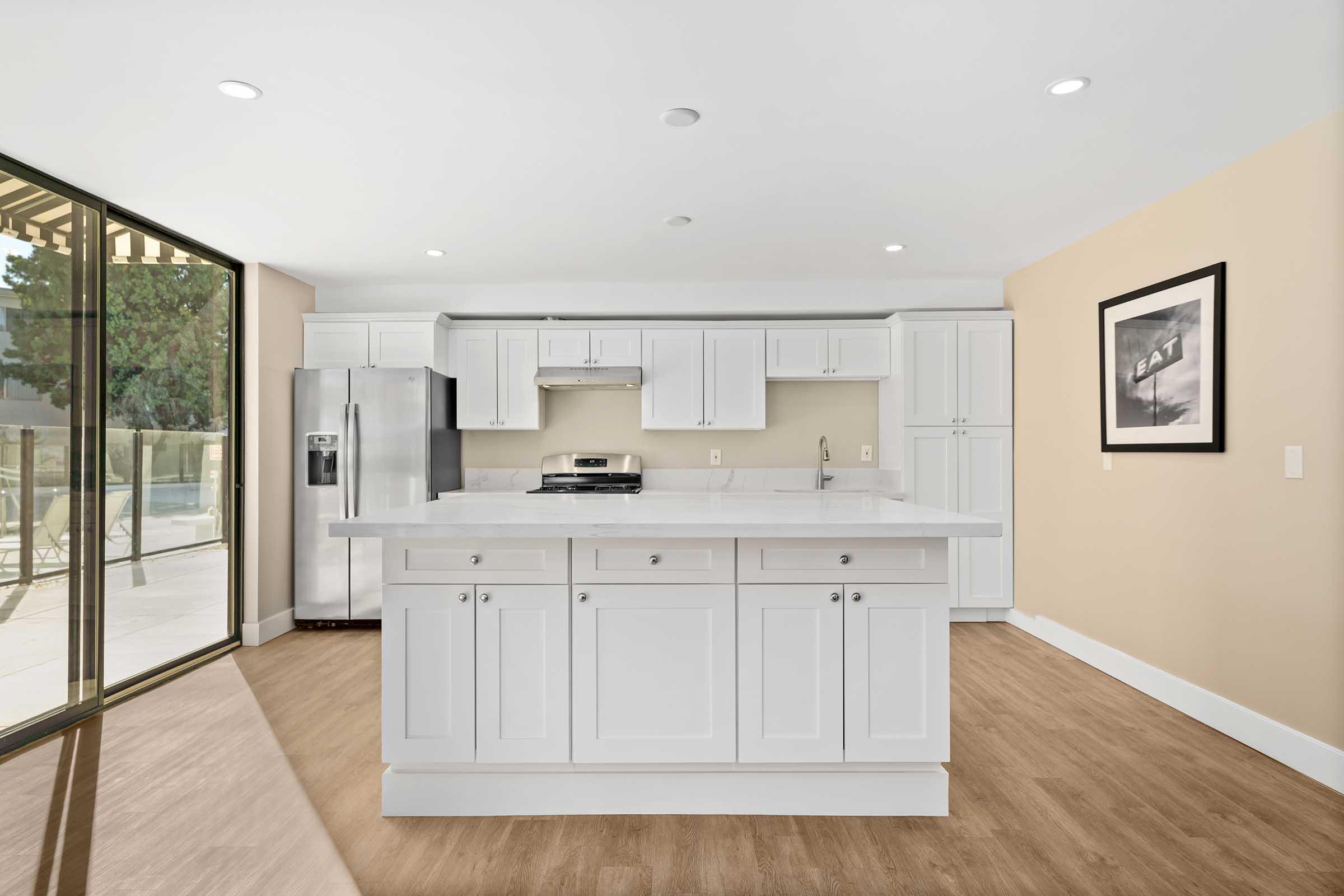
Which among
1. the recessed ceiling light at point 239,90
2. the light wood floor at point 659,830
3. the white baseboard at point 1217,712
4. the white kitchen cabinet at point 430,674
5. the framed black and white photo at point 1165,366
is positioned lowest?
the light wood floor at point 659,830

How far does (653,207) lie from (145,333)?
2.71m

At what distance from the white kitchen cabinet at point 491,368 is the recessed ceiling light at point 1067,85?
11.9 ft

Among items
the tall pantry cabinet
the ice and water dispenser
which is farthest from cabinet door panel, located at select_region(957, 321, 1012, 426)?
the ice and water dispenser

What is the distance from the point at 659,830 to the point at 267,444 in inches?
143

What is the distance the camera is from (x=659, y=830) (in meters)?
2.17

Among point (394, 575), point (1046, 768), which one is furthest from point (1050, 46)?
point (394, 575)

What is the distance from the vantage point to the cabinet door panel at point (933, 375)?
4.87 metres

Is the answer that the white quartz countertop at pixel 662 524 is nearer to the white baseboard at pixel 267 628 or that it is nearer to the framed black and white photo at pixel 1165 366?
the framed black and white photo at pixel 1165 366

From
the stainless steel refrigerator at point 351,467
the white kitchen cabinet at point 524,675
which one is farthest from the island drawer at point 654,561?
the stainless steel refrigerator at point 351,467

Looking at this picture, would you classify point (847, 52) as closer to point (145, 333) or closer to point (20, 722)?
point (145, 333)

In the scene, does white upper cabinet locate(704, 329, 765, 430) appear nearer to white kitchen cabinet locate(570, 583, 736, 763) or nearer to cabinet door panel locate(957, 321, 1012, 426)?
cabinet door panel locate(957, 321, 1012, 426)

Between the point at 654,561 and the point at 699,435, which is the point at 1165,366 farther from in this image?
the point at 699,435

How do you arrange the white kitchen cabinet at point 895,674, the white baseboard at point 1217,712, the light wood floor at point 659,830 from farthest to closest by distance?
the white baseboard at point 1217,712
the white kitchen cabinet at point 895,674
the light wood floor at point 659,830

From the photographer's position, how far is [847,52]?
84.7 inches
